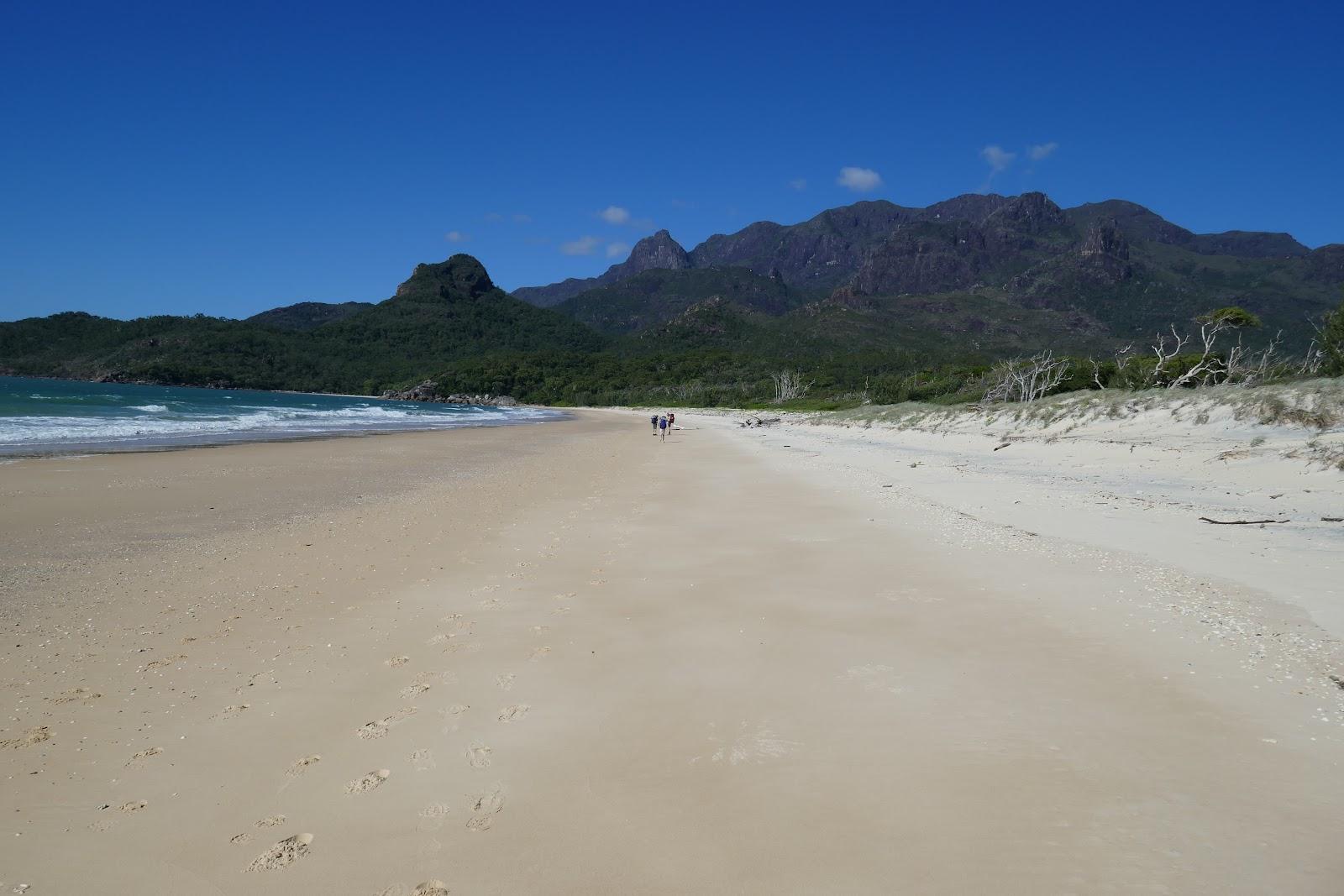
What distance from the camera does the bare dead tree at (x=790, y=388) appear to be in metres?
90.6

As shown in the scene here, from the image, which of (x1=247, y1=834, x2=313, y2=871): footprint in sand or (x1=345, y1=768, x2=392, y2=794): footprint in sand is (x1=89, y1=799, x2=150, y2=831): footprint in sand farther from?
(x1=345, y1=768, x2=392, y2=794): footprint in sand

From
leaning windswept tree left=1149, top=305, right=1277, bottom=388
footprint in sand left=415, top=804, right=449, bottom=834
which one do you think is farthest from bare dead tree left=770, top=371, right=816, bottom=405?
footprint in sand left=415, top=804, right=449, bottom=834

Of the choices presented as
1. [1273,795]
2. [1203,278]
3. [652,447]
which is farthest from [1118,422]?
[1203,278]

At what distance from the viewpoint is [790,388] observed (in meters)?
94.4

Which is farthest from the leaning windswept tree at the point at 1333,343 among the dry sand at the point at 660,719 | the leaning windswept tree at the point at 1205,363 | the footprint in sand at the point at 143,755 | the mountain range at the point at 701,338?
the mountain range at the point at 701,338

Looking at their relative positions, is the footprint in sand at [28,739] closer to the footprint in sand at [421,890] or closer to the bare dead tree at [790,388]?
the footprint in sand at [421,890]

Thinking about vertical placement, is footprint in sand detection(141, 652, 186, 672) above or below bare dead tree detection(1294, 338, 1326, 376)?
below

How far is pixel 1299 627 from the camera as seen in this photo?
5000 millimetres

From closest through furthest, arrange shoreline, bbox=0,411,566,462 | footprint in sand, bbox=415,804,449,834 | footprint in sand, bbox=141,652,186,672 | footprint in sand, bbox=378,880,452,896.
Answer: footprint in sand, bbox=378,880,452,896, footprint in sand, bbox=415,804,449,834, footprint in sand, bbox=141,652,186,672, shoreline, bbox=0,411,566,462

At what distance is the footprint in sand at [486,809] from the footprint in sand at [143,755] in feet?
6.39

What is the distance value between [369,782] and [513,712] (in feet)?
3.11

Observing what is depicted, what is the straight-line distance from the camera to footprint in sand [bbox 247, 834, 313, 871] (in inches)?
106

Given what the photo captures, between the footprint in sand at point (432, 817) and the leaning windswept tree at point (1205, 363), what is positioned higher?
the leaning windswept tree at point (1205, 363)

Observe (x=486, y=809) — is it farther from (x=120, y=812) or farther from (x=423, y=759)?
(x=120, y=812)
